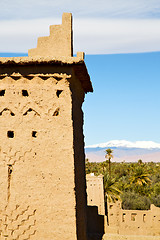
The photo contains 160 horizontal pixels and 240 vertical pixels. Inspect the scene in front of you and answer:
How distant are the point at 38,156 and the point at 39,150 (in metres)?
0.12

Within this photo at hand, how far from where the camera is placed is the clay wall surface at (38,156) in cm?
575

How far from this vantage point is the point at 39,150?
594 cm

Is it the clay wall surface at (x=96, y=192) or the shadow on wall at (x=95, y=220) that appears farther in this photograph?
the clay wall surface at (x=96, y=192)

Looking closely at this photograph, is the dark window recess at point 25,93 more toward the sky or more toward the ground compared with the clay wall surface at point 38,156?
more toward the sky

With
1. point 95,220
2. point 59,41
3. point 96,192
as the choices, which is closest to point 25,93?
point 59,41

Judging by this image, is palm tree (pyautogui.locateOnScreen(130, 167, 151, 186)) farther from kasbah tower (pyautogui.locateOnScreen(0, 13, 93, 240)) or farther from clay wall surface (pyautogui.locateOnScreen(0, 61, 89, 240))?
clay wall surface (pyautogui.locateOnScreen(0, 61, 89, 240))

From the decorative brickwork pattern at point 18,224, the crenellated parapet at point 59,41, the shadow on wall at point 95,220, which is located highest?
the crenellated parapet at point 59,41

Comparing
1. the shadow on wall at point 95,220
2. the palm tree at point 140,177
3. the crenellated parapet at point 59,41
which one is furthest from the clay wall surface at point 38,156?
the palm tree at point 140,177

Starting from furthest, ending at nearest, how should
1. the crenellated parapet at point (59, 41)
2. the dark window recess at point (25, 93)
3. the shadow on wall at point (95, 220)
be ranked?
the shadow on wall at point (95, 220)
the crenellated parapet at point (59, 41)
the dark window recess at point (25, 93)

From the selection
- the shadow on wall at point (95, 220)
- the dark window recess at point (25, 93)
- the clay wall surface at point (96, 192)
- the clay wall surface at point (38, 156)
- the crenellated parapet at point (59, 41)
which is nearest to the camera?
the clay wall surface at point (38, 156)

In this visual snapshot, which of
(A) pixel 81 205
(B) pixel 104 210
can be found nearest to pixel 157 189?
(B) pixel 104 210

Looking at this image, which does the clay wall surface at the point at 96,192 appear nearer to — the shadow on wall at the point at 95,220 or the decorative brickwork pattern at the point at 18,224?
the shadow on wall at the point at 95,220

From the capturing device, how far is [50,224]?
225 inches

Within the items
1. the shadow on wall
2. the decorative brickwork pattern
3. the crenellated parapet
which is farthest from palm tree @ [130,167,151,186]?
the decorative brickwork pattern
